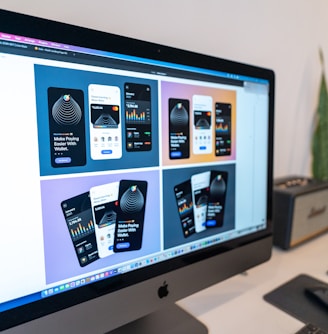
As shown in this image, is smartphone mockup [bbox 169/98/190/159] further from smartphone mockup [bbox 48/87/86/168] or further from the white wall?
the white wall

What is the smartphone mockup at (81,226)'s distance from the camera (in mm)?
382

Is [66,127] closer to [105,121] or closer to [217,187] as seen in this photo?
[105,121]

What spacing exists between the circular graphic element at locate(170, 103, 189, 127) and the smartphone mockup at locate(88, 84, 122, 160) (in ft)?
0.33

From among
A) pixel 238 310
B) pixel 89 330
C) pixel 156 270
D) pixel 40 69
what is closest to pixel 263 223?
pixel 238 310

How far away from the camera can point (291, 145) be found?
108 cm

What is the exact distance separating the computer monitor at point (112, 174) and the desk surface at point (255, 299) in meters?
0.07

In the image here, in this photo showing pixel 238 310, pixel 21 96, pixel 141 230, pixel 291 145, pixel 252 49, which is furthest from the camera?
pixel 291 145

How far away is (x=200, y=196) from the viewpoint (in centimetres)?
53

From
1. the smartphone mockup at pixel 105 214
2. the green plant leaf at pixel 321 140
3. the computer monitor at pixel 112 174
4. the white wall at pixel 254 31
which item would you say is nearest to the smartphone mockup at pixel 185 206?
the computer monitor at pixel 112 174

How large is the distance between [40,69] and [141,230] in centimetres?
27

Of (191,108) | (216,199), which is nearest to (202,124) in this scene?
(191,108)

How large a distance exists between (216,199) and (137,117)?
0.75 ft

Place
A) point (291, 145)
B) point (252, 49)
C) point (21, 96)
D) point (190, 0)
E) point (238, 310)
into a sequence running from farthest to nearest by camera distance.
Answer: point (291, 145)
point (252, 49)
point (190, 0)
point (238, 310)
point (21, 96)

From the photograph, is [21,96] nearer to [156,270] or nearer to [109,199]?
[109,199]
